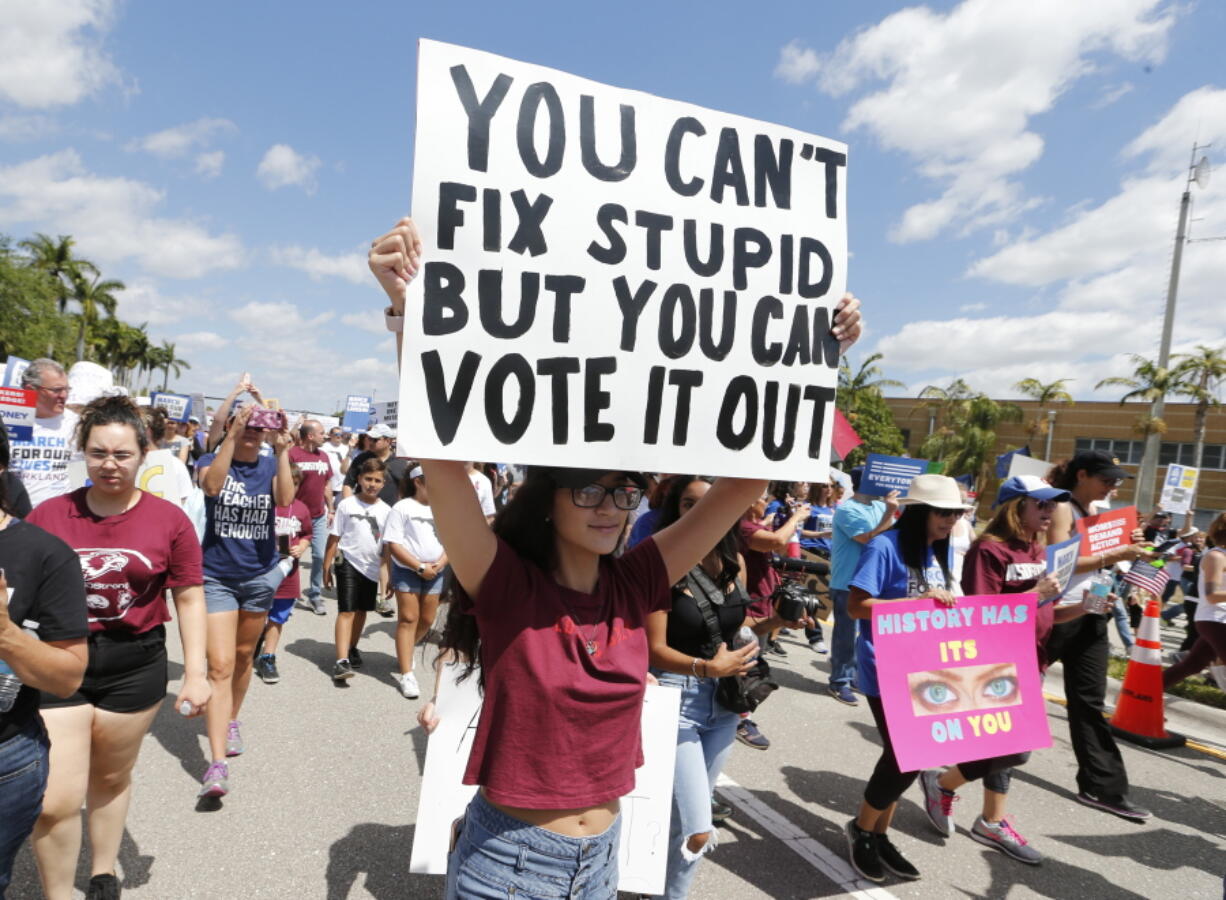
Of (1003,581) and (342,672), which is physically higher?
(1003,581)

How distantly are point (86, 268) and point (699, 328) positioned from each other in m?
66.2

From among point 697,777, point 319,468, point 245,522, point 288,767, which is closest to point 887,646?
point 697,777

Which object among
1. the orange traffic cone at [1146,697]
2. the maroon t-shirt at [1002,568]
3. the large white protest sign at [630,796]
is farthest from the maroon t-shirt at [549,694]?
the orange traffic cone at [1146,697]

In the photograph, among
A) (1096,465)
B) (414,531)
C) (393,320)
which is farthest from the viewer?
(414,531)

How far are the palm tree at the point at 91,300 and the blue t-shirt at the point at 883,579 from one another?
59390 mm

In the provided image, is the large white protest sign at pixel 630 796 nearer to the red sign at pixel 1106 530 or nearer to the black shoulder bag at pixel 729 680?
the black shoulder bag at pixel 729 680

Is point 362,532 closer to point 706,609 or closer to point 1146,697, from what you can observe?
point 706,609

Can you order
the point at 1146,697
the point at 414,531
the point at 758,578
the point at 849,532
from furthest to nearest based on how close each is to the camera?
the point at 849,532
the point at 1146,697
the point at 414,531
the point at 758,578

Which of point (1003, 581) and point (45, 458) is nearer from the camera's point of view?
point (1003, 581)

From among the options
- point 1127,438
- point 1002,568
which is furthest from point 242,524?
point 1127,438

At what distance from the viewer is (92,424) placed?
9.21 ft

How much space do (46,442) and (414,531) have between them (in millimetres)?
2428

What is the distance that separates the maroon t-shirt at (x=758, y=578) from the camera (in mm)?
4047

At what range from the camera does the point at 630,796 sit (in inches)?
104
